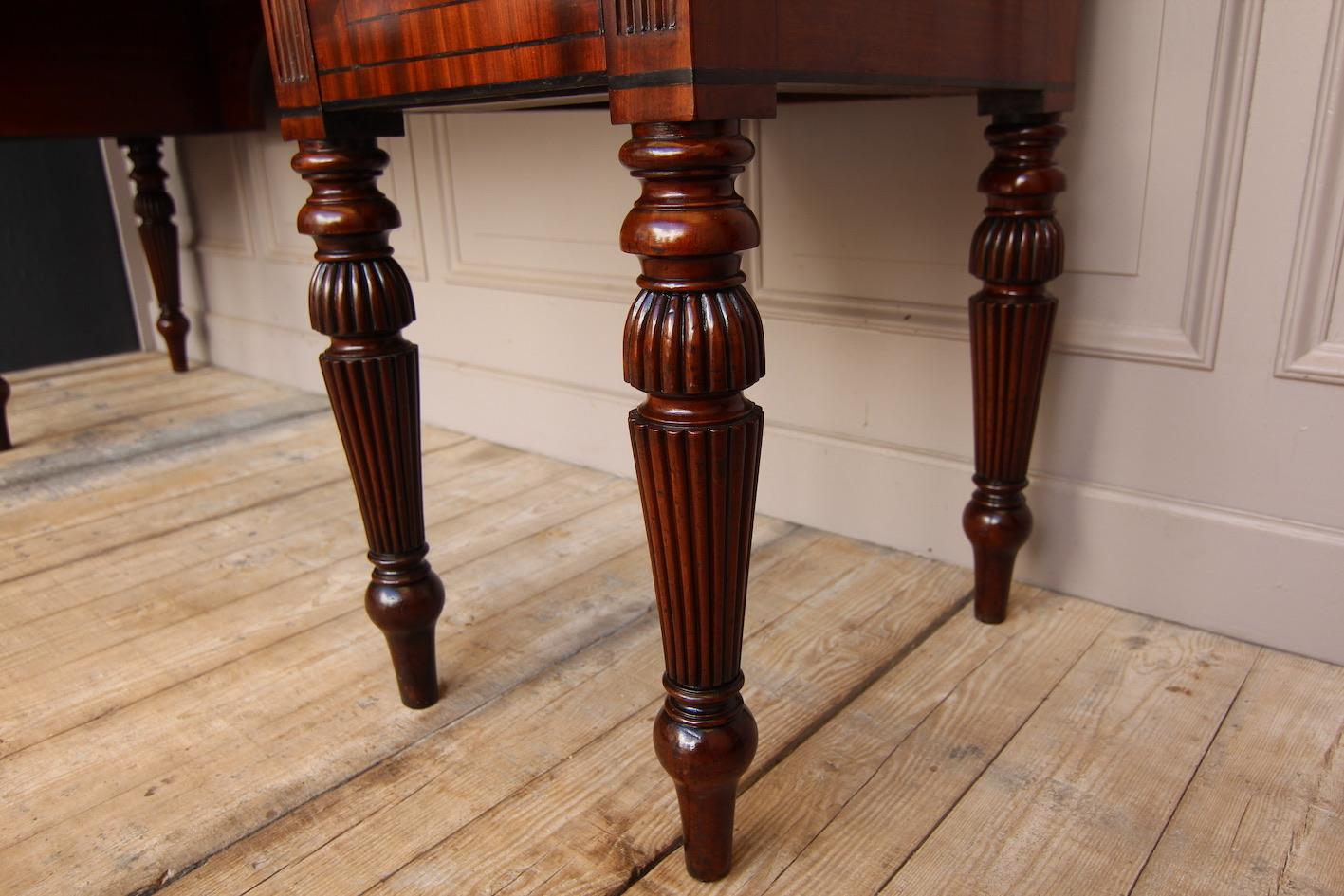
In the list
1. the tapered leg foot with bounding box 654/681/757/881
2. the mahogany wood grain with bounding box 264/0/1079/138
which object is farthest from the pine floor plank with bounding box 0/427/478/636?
the tapered leg foot with bounding box 654/681/757/881

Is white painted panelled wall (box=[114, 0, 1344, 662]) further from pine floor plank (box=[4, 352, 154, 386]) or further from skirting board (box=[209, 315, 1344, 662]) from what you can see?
pine floor plank (box=[4, 352, 154, 386])

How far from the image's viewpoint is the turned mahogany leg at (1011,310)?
2.75 ft

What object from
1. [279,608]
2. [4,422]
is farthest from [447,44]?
[4,422]

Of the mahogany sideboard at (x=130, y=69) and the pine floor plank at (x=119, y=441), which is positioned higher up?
the mahogany sideboard at (x=130, y=69)

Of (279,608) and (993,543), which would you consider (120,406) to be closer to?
(279,608)

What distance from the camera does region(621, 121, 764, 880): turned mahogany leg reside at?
Result: 508 mm

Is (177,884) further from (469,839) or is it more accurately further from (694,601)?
(694,601)

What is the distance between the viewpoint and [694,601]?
563 millimetres

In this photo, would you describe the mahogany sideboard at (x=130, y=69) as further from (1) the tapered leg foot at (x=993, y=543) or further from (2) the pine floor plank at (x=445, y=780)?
(1) the tapered leg foot at (x=993, y=543)

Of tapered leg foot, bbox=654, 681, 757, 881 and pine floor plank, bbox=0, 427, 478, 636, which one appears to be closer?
tapered leg foot, bbox=654, 681, 757, 881

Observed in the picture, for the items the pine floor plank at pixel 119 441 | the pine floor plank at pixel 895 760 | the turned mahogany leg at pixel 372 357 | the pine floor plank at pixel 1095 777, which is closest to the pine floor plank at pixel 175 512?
the pine floor plank at pixel 119 441

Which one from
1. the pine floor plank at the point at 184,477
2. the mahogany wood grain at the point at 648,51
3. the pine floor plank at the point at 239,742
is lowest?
the pine floor plank at the point at 184,477

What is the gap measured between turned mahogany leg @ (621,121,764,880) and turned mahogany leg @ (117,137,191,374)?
5.72 feet

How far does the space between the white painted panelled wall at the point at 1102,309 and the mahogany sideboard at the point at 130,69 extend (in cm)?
47
